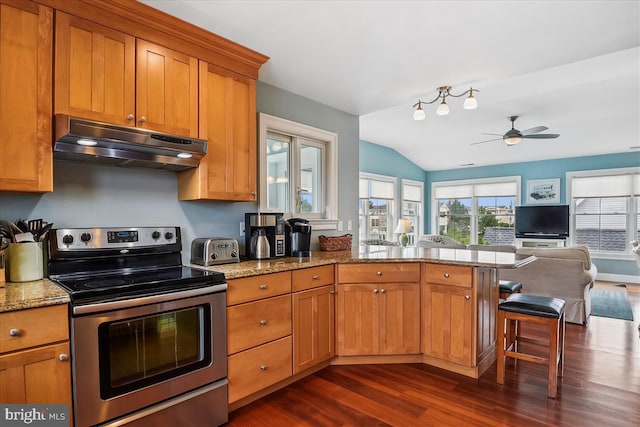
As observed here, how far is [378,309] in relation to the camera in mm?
2799

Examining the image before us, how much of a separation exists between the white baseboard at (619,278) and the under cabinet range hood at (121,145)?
7.96 m

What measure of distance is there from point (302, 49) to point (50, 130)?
162cm

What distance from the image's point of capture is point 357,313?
110 inches

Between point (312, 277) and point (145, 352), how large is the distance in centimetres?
120

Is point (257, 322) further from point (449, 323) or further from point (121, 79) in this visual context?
point (121, 79)

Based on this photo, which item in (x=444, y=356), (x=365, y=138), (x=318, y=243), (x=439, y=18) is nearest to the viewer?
(x=439, y=18)

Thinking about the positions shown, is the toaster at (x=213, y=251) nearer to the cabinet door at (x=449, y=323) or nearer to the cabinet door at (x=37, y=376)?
the cabinet door at (x=37, y=376)

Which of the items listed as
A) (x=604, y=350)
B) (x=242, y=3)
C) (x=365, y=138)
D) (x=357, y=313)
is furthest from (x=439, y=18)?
(x=365, y=138)

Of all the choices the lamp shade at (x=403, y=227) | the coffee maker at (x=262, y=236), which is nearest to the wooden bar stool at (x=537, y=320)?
the coffee maker at (x=262, y=236)

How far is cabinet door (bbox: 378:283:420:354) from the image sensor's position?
2.80 m

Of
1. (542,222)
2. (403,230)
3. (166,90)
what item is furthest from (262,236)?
(542,222)

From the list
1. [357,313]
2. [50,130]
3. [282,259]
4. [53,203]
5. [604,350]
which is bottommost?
[604,350]

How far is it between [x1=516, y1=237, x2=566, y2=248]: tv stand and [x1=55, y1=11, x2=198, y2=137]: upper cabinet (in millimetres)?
7434

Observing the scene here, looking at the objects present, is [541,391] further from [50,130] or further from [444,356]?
[50,130]
